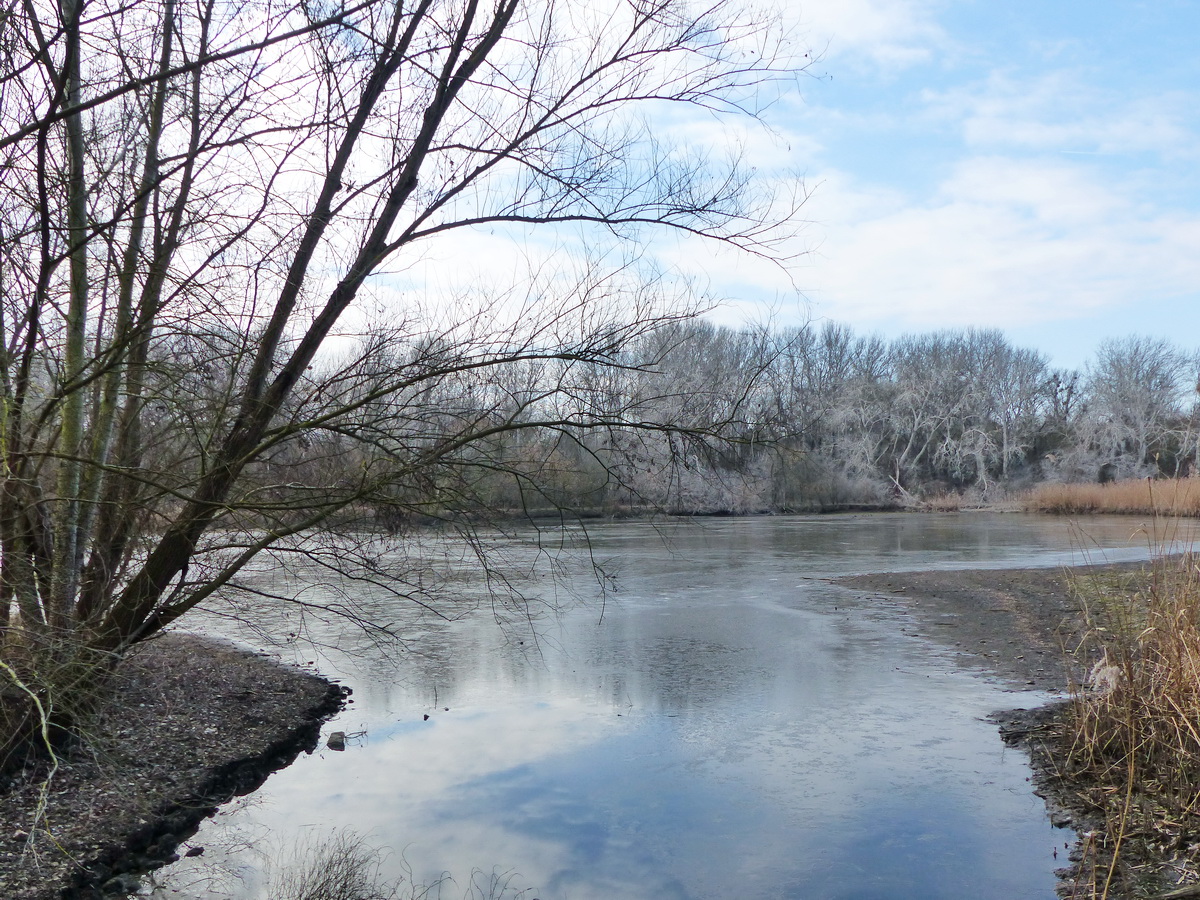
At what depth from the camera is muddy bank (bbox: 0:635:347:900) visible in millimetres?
5078

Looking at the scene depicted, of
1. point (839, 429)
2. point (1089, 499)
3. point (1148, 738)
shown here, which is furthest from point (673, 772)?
point (839, 429)

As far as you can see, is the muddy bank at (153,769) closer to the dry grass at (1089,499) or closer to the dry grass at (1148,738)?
the dry grass at (1148,738)

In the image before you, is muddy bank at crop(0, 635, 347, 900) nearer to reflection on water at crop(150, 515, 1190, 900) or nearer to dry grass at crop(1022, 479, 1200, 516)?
reflection on water at crop(150, 515, 1190, 900)

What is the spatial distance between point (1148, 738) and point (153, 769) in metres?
6.16

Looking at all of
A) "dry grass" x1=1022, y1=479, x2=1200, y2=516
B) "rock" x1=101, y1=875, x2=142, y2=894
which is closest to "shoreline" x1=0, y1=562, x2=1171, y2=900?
"rock" x1=101, y1=875, x2=142, y2=894

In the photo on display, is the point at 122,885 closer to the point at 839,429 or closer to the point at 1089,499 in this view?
the point at 1089,499

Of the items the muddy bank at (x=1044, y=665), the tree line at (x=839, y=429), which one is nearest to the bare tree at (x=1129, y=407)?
the tree line at (x=839, y=429)

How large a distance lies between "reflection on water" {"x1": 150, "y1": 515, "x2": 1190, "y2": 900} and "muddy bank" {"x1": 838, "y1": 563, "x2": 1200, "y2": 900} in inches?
8.2

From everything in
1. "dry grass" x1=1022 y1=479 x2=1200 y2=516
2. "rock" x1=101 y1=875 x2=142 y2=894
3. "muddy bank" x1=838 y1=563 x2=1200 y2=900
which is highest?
"dry grass" x1=1022 y1=479 x2=1200 y2=516

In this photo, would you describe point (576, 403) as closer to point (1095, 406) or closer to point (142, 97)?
point (142, 97)

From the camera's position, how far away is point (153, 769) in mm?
6383

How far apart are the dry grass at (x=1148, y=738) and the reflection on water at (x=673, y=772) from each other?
0.40 meters

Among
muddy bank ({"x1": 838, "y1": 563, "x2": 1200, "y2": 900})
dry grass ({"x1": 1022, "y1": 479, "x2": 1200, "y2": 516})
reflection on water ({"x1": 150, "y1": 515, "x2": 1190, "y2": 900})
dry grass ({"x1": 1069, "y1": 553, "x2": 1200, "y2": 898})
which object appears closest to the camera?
muddy bank ({"x1": 838, "y1": 563, "x2": 1200, "y2": 900})

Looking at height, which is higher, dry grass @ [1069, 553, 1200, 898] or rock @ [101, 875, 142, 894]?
dry grass @ [1069, 553, 1200, 898]
